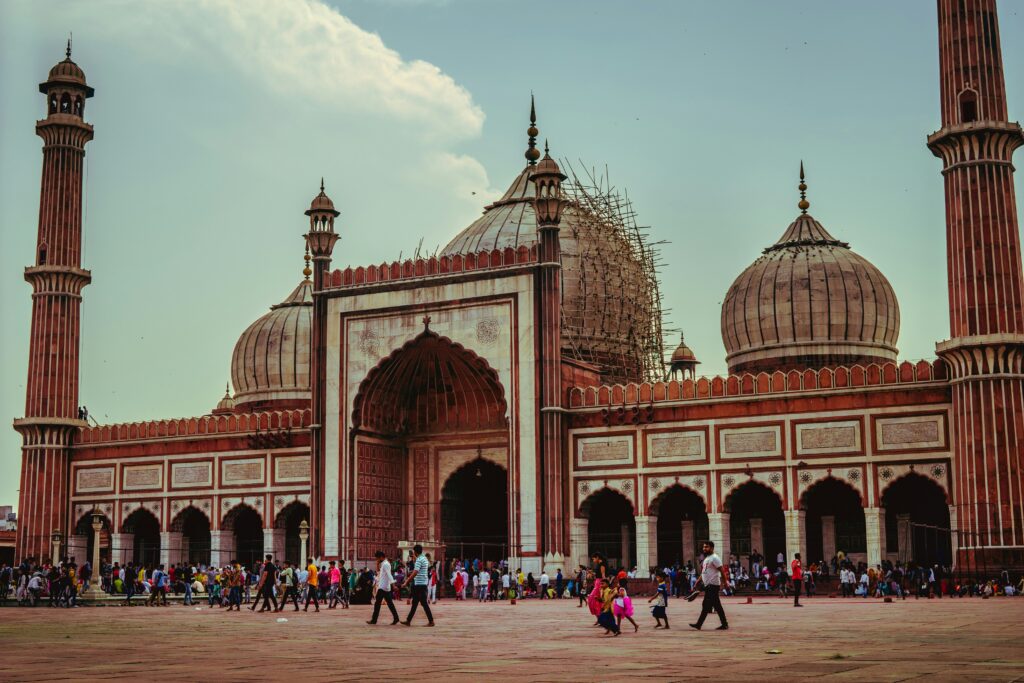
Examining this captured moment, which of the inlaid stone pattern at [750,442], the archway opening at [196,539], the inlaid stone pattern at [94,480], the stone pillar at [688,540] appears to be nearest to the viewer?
the inlaid stone pattern at [750,442]

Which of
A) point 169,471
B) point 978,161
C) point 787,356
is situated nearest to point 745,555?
point 787,356

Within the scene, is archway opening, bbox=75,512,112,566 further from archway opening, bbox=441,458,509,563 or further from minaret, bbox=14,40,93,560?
archway opening, bbox=441,458,509,563

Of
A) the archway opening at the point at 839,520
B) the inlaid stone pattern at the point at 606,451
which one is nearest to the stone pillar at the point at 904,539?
the archway opening at the point at 839,520

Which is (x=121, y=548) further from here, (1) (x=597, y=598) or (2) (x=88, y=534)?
(1) (x=597, y=598)

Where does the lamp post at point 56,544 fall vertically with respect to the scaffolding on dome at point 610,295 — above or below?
below

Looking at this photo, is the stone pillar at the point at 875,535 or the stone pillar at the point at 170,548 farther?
the stone pillar at the point at 170,548

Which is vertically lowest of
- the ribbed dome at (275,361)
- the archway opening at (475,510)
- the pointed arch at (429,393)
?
the archway opening at (475,510)

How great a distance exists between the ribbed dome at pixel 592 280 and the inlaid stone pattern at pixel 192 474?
834 centimetres

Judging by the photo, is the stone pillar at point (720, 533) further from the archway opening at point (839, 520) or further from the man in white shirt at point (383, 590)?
the man in white shirt at point (383, 590)

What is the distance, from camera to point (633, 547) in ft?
91.4

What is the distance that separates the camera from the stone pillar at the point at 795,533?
23469 mm

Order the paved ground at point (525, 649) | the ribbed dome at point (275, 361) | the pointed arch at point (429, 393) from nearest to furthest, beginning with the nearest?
the paved ground at point (525, 649), the pointed arch at point (429, 393), the ribbed dome at point (275, 361)

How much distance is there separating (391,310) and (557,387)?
4436mm

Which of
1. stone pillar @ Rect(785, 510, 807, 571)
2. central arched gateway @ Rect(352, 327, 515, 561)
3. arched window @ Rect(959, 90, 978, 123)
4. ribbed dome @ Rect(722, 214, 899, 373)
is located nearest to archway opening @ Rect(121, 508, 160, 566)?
central arched gateway @ Rect(352, 327, 515, 561)
